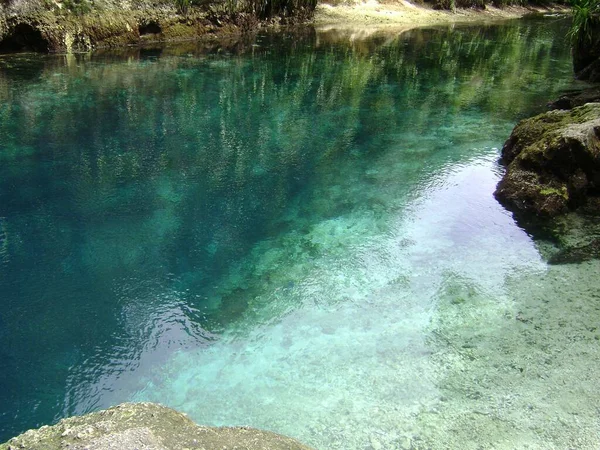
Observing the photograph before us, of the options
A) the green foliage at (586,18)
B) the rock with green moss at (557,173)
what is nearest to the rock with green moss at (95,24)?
the green foliage at (586,18)

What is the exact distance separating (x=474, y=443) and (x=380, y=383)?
0.91 m

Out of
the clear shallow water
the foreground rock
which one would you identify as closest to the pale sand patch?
the clear shallow water

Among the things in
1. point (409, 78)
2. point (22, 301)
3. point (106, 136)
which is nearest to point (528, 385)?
point (22, 301)

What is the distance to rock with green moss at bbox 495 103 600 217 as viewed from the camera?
23.7 feet

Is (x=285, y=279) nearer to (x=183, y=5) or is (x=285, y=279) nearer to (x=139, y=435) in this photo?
(x=139, y=435)

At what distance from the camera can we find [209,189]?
807 centimetres

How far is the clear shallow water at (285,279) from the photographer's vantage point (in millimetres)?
4289

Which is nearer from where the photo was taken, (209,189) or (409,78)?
(209,189)

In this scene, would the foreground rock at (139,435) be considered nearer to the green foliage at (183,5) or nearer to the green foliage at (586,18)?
the green foliage at (586,18)

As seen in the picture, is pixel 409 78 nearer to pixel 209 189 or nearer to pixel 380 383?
pixel 209 189

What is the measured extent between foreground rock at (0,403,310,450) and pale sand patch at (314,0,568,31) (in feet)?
78.6

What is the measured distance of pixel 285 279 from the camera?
5.98m

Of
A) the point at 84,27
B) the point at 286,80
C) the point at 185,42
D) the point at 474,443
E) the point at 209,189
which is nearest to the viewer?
the point at 474,443

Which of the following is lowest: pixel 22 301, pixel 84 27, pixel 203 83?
pixel 22 301
